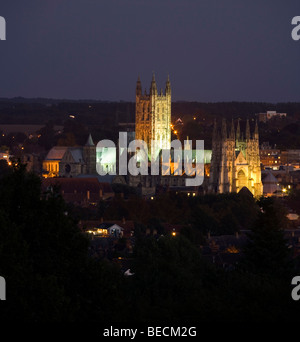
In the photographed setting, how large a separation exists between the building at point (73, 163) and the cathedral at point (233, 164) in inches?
830

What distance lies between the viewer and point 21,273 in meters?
18.7

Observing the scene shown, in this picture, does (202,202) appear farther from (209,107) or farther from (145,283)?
(209,107)

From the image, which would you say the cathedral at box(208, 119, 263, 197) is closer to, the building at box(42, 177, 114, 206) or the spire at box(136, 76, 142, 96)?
the building at box(42, 177, 114, 206)

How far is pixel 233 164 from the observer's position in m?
91.4

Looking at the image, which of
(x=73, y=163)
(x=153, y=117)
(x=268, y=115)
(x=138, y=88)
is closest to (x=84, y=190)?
(x=73, y=163)

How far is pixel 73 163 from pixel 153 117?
27.9 feet

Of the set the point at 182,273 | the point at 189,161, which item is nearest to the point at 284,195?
the point at 189,161

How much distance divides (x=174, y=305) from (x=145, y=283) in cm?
649

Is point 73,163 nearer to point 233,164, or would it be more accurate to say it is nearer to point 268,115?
point 233,164

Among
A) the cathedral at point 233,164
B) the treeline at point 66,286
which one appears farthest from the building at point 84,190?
the treeline at point 66,286

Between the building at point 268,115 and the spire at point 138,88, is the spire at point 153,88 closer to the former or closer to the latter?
the spire at point 138,88

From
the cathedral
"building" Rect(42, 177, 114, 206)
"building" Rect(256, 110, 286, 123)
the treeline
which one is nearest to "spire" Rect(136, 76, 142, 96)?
"building" Rect(42, 177, 114, 206)

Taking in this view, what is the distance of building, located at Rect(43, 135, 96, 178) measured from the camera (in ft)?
367

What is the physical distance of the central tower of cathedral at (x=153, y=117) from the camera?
11375cm
